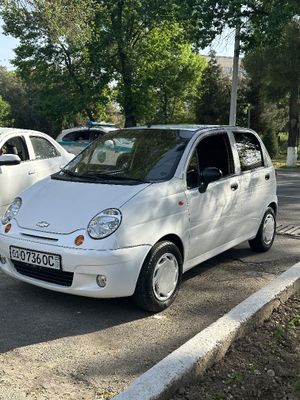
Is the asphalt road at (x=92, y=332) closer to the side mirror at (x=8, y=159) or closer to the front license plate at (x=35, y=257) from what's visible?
the front license plate at (x=35, y=257)

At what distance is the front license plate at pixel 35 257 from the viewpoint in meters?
4.40

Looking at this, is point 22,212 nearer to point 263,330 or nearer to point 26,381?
point 26,381

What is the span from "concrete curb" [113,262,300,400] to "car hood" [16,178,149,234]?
4.49ft

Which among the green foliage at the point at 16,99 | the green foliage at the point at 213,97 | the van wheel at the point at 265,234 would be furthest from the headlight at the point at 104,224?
the green foliage at the point at 16,99

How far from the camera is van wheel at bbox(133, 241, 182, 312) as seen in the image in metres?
4.51

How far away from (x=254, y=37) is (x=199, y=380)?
56.6 ft

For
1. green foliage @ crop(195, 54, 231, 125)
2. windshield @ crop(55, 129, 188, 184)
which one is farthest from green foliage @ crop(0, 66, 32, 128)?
windshield @ crop(55, 129, 188, 184)

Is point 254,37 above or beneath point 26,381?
above

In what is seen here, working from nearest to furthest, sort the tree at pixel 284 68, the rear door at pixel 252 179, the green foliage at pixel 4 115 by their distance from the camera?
the rear door at pixel 252 179, the tree at pixel 284 68, the green foliage at pixel 4 115

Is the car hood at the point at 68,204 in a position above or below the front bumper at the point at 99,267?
above

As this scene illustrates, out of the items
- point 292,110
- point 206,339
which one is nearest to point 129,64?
point 292,110

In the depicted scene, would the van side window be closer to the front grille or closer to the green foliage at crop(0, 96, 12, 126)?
the front grille

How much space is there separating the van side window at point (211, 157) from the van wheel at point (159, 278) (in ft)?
2.60

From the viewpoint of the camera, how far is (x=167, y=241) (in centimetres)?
475
